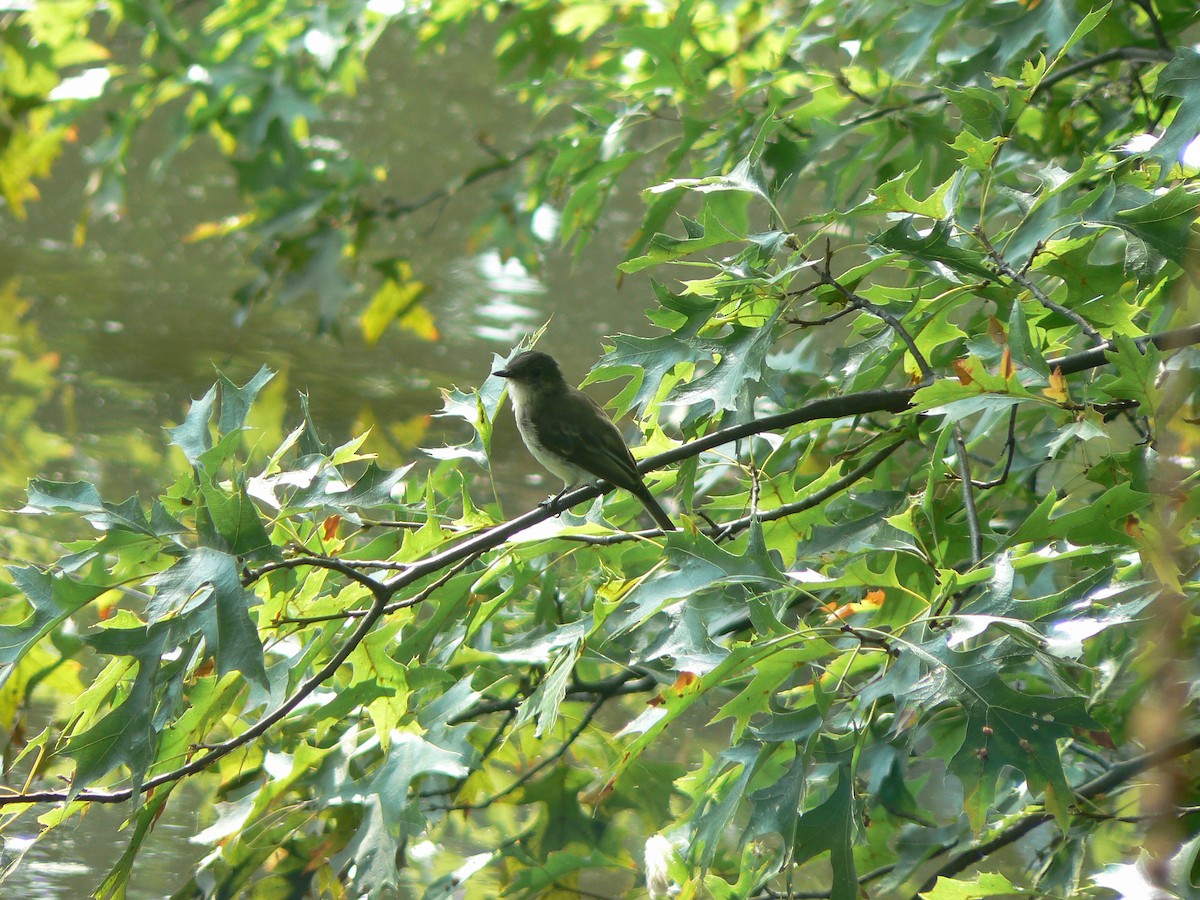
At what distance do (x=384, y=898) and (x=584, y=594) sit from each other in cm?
75

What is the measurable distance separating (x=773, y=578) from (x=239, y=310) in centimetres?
376

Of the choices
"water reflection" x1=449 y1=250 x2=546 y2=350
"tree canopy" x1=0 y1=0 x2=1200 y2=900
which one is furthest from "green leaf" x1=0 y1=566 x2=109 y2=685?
"water reflection" x1=449 y1=250 x2=546 y2=350

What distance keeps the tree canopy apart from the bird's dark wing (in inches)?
7.3

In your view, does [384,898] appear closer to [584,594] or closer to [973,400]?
[584,594]

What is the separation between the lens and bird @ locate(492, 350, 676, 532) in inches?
97.2

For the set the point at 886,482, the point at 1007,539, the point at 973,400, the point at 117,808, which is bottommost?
the point at 117,808

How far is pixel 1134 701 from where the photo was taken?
5.31 ft

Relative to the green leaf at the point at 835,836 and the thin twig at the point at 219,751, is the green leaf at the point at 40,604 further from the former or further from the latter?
the green leaf at the point at 835,836

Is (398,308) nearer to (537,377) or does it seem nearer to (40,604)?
(537,377)

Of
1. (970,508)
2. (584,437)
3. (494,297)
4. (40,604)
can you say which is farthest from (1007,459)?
(494,297)

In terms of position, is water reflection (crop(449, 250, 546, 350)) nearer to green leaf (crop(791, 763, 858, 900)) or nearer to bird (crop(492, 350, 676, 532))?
bird (crop(492, 350, 676, 532))

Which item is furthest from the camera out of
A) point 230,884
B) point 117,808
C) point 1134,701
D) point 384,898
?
point 117,808

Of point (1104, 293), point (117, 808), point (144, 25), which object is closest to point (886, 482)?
point (1104, 293)

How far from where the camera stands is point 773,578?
1.41 m
